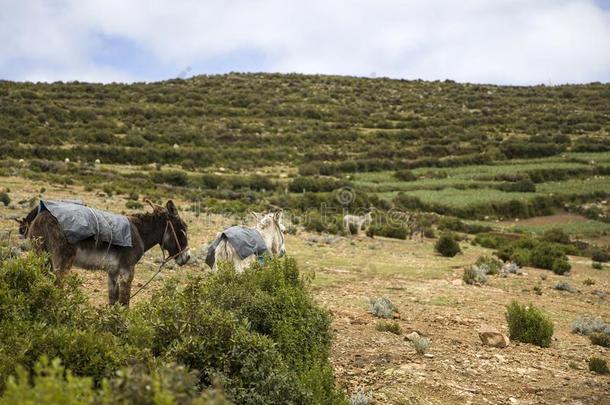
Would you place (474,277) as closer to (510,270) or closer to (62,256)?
(510,270)

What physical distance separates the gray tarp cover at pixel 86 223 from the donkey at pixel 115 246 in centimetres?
11

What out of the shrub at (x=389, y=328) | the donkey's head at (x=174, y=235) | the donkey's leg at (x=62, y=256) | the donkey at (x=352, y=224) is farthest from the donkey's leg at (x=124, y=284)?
the donkey at (x=352, y=224)

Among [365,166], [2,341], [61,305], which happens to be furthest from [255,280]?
[365,166]

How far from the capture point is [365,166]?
55.8 meters

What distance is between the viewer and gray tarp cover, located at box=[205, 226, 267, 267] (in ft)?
32.6

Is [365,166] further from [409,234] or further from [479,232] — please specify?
[409,234]

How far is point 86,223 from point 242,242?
9.79ft

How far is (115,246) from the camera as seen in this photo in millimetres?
8414

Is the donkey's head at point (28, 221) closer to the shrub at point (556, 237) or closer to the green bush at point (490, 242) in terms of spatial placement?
the green bush at point (490, 242)

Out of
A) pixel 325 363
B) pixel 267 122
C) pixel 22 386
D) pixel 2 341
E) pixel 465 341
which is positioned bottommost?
pixel 465 341

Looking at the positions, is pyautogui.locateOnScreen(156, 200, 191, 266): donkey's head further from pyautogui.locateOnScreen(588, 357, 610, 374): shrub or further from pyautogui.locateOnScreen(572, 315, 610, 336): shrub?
pyautogui.locateOnScreen(572, 315, 610, 336): shrub

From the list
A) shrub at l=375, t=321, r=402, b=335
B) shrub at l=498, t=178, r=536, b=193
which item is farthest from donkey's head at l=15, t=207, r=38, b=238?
shrub at l=498, t=178, r=536, b=193

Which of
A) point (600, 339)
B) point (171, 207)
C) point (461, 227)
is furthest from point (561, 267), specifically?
point (171, 207)

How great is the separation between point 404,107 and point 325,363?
3132 inches
